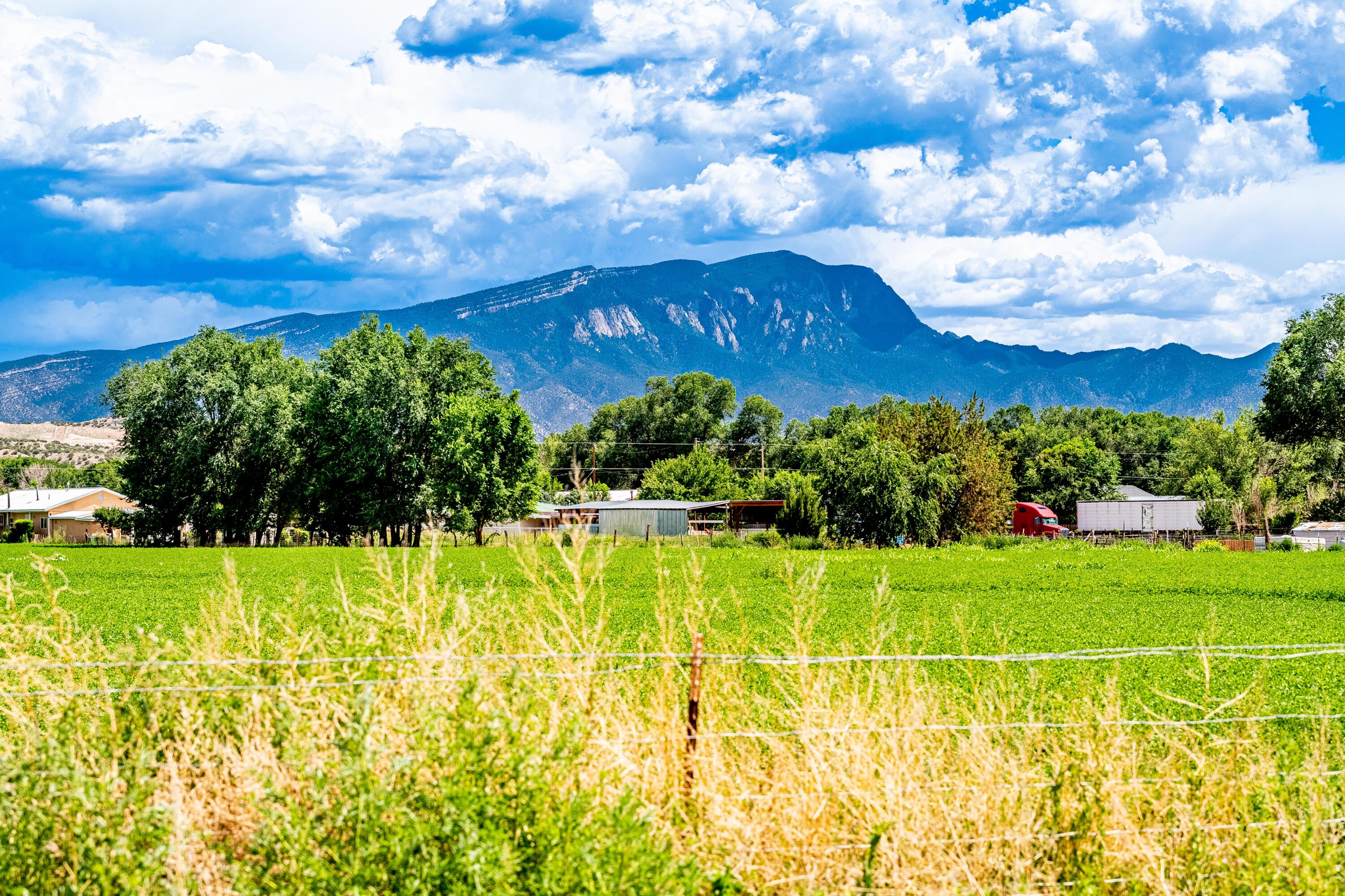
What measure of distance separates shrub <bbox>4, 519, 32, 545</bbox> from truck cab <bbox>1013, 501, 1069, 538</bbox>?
79.4 meters

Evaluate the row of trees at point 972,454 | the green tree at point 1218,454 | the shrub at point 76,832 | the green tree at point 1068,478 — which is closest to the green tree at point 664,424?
the row of trees at point 972,454

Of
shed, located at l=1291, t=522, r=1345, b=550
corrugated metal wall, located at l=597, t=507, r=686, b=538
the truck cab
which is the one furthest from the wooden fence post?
the truck cab

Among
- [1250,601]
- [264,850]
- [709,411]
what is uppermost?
[709,411]

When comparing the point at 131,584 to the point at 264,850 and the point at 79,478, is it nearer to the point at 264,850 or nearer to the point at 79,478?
the point at 264,850

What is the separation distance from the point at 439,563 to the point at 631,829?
99.9 ft

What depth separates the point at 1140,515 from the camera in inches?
2815

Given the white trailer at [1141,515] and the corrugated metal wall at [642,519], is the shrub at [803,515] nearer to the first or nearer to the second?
the corrugated metal wall at [642,519]

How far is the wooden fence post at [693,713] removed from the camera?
18.3ft

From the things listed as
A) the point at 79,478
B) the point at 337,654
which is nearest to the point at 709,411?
the point at 79,478

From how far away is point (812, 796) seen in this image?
5402 millimetres

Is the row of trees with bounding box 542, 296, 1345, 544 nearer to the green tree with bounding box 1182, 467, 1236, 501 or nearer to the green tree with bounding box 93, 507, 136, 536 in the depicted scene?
the green tree with bounding box 1182, 467, 1236, 501

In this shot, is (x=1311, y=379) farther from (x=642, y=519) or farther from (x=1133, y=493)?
(x=1133, y=493)

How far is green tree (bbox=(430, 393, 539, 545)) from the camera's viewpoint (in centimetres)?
5838

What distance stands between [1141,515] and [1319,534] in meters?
11.4
